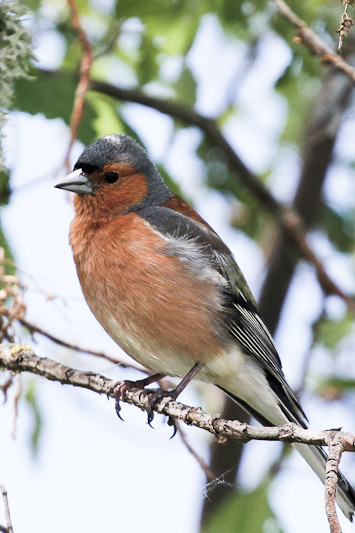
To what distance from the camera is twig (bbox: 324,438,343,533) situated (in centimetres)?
220

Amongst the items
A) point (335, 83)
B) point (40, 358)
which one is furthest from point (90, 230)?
point (335, 83)

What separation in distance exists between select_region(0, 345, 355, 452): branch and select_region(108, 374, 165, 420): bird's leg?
27 millimetres

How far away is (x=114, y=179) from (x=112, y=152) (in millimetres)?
188

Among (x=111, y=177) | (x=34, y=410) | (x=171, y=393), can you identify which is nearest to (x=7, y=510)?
(x=171, y=393)

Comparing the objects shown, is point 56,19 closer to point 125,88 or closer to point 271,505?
point 125,88

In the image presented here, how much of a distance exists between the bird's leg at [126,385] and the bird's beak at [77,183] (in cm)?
124

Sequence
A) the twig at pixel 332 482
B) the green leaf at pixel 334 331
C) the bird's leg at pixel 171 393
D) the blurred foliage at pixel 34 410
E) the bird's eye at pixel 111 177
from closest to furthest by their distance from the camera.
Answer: the twig at pixel 332 482, the bird's leg at pixel 171 393, the bird's eye at pixel 111 177, the blurred foliage at pixel 34 410, the green leaf at pixel 334 331

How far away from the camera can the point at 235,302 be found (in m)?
4.68

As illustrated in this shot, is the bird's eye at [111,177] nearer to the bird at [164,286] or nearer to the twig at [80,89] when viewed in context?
the bird at [164,286]

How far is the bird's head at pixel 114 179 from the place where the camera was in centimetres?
473

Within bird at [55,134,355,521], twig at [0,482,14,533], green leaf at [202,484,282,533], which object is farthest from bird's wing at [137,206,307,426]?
twig at [0,482,14,533]

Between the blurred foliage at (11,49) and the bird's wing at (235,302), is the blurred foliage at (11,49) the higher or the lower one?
the higher one

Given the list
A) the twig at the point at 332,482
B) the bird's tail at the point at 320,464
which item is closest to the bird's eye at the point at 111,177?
the bird's tail at the point at 320,464

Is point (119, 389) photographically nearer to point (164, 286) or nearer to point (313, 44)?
point (164, 286)
